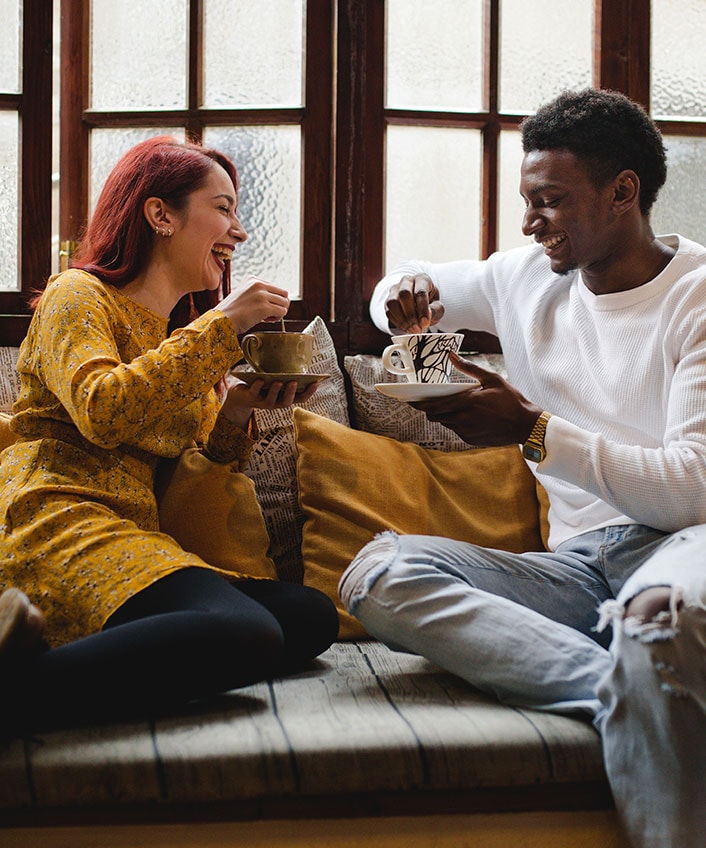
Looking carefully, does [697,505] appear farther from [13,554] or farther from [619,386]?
[13,554]

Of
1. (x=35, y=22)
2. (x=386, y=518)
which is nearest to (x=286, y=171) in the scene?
(x=35, y=22)

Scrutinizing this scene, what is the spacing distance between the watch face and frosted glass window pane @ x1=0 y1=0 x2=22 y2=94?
1579 mm

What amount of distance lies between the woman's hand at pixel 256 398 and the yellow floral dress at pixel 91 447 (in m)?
0.11

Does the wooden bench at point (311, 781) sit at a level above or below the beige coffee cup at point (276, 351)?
below

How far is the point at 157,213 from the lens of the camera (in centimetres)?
181

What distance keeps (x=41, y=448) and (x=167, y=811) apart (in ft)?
2.13

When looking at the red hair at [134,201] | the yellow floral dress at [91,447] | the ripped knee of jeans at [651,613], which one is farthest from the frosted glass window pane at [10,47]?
the ripped knee of jeans at [651,613]

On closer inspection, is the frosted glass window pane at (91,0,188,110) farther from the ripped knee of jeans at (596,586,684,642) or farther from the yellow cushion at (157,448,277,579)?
the ripped knee of jeans at (596,586,684,642)

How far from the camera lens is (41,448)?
5.23 feet

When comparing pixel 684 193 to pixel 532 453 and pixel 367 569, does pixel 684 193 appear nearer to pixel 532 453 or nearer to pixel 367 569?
pixel 532 453

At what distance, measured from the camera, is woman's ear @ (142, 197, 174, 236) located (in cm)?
180

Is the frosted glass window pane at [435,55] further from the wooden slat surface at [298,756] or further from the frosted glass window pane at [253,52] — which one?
the wooden slat surface at [298,756]

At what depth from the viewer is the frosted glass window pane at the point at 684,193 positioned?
2506mm

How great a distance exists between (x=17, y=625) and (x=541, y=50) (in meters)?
2.01
